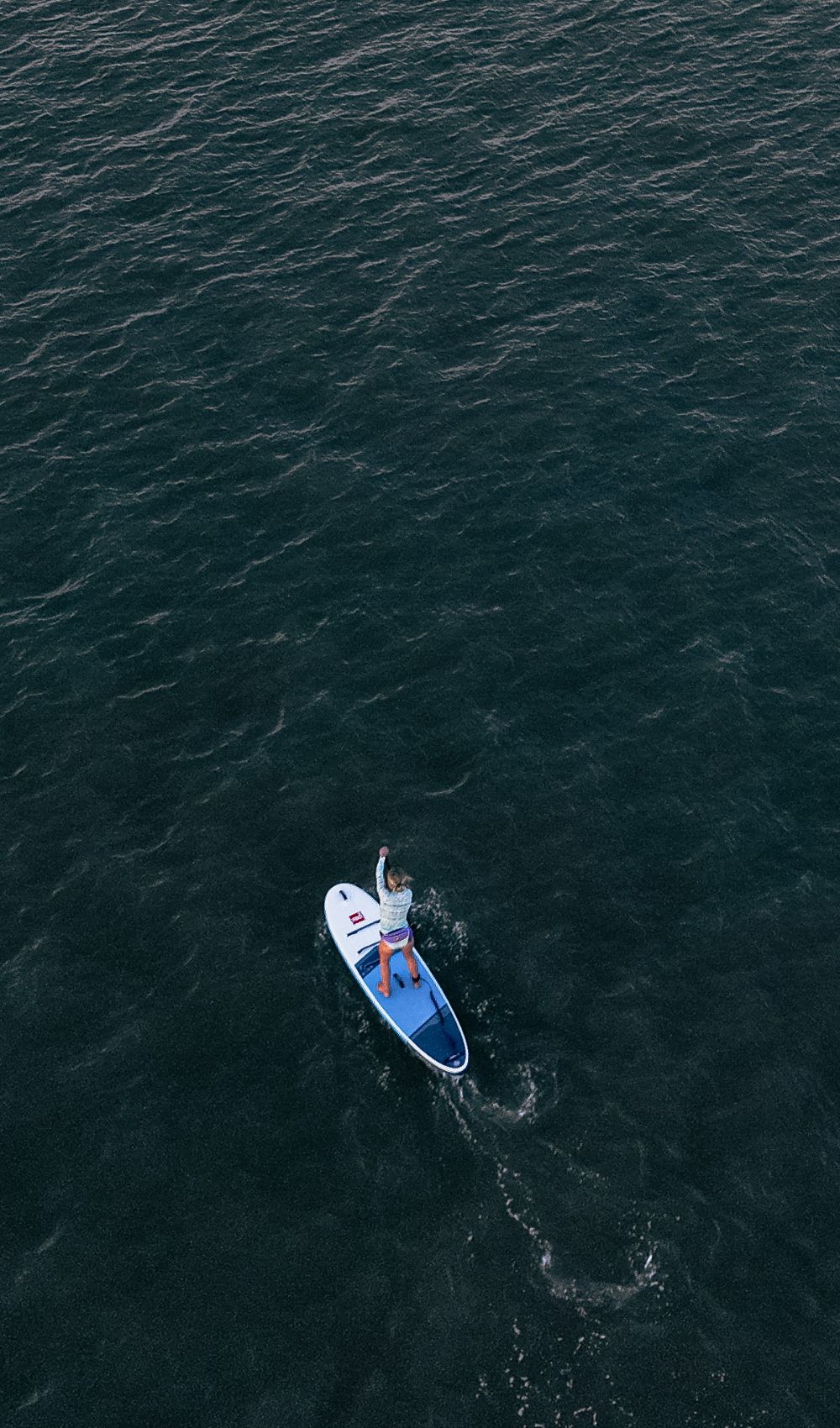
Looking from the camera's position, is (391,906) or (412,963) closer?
(391,906)

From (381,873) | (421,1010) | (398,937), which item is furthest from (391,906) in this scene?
(421,1010)

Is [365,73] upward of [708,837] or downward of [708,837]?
upward

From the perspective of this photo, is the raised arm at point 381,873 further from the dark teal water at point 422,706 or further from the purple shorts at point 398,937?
the dark teal water at point 422,706

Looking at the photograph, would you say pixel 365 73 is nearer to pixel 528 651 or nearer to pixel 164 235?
pixel 164 235

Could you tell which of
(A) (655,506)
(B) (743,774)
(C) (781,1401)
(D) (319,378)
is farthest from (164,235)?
(C) (781,1401)

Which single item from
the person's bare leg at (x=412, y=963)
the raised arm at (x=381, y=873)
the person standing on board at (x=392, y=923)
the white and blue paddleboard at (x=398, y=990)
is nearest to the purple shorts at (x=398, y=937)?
the person standing on board at (x=392, y=923)

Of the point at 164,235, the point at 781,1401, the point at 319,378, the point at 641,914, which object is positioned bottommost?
the point at 781,1401

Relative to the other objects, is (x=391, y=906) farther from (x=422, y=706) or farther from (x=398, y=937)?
(x=422, y=706)
